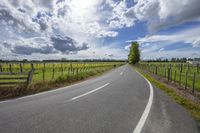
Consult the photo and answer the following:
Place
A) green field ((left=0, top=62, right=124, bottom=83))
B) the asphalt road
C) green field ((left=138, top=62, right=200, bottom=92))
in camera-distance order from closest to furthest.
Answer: the asphalt road, green field ((left=138, top=62, right=200, bottom=92)), green field ((left=0, top=62, right=124, bottom=83))

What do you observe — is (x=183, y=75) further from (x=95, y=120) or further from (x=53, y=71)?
(x=95, y=120)

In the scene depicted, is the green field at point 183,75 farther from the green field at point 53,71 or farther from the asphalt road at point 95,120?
the green field at point 53,71

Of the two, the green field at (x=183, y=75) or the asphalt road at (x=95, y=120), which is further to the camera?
the green field at (x=183, y=75)

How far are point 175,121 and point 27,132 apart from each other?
408 cm

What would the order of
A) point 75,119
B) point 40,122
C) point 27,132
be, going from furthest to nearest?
point 75,119, point 40,122, point 27,132

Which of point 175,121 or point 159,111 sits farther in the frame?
point 159,111

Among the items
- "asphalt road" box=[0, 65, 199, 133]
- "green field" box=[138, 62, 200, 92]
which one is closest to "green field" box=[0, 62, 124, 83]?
"asphalt road" box=[0, 65, 199, 133]

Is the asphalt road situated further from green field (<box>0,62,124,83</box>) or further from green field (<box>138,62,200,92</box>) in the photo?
green field (<box>0,62,124,83</box>)

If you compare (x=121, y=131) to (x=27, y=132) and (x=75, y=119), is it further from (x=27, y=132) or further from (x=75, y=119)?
(x=27, y=132)

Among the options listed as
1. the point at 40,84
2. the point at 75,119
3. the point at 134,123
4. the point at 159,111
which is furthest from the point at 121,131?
the point at 40,84

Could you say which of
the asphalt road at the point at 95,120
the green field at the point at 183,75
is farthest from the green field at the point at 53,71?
the green field at the point at 183,75

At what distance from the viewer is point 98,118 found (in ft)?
17.2

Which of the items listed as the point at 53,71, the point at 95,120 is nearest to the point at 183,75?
the point at 53,71

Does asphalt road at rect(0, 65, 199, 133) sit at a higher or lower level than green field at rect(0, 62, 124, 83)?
higher
